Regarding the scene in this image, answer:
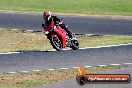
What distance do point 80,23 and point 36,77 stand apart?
17926 millimetres

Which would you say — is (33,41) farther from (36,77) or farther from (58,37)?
(36,77)

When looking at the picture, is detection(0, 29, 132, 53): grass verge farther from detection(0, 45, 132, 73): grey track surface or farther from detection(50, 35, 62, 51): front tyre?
detection(0, 45, 132, 73): grey track surface

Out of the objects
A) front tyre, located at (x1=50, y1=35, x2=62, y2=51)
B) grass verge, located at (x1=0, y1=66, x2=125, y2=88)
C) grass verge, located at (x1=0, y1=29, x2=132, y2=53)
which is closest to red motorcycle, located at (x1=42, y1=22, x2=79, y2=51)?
front tyre, located at (x1=50, y1=35, x2=62, y2=51)

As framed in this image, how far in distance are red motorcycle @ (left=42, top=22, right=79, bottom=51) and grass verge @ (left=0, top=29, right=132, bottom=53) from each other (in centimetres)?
103

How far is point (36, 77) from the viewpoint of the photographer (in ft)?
53.1

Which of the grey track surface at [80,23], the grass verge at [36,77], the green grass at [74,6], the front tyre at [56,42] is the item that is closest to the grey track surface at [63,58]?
the front tyre at [56,42]

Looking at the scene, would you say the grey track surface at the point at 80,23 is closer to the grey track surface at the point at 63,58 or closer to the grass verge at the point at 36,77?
the grey track surface at the point at 63,58

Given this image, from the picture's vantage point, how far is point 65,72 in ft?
55.6

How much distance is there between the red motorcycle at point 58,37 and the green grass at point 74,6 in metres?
17.6

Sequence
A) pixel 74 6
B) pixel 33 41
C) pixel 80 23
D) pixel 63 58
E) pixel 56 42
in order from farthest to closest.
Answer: pixel 74 6 → pixel 80 23 → pixel 33 41 → pixel 56 42 → pixel 63 58

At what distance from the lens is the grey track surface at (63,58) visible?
59.8ft

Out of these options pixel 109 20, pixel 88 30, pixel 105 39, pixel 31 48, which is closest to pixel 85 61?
pixel 31 48

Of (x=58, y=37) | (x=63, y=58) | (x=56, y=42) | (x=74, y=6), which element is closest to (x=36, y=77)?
(x=63, y=58)

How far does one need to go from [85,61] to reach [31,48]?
4.17m
